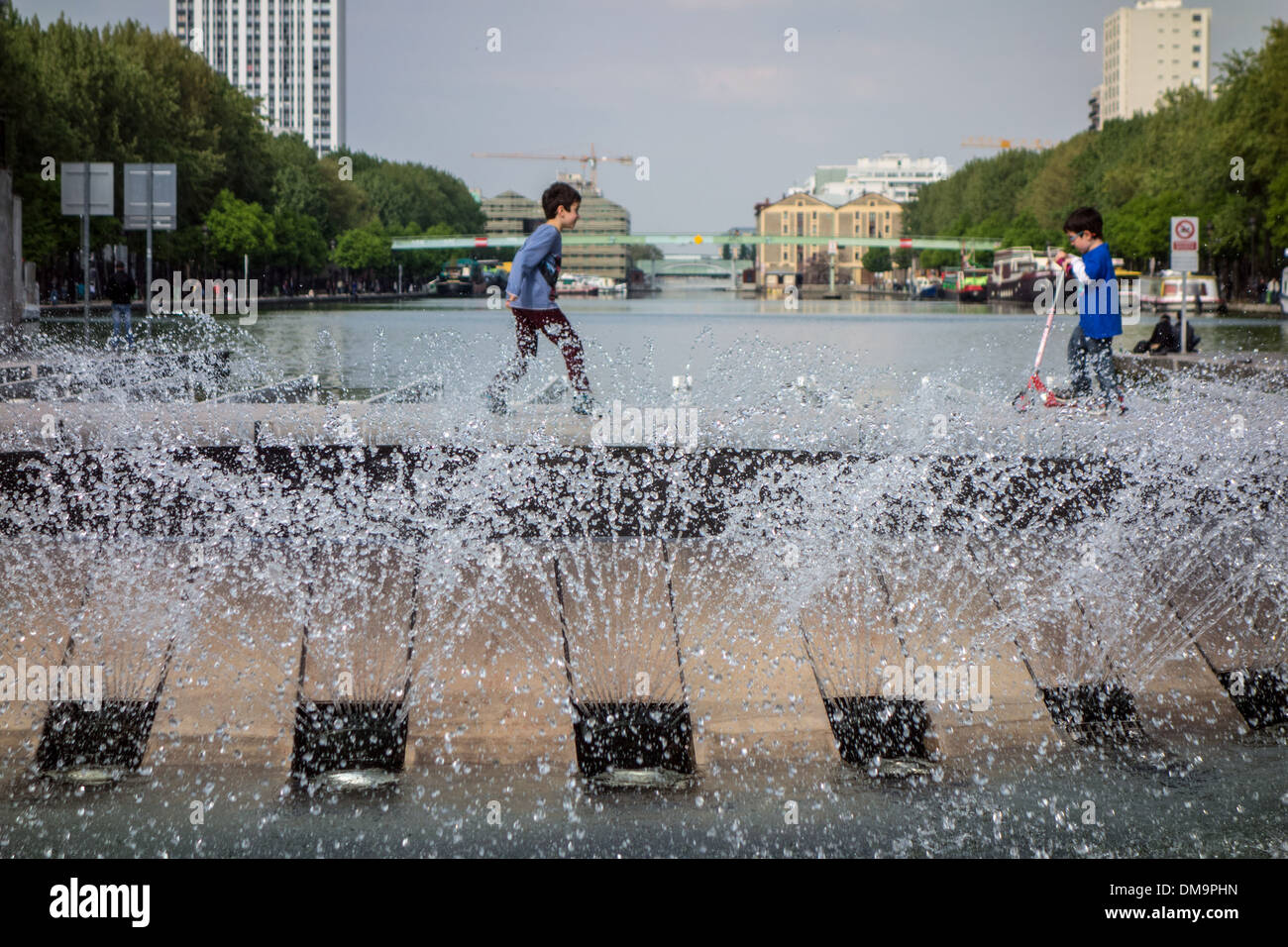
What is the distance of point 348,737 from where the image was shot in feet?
17.6

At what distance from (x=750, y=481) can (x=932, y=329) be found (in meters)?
35.3

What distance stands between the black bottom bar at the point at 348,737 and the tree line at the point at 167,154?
107 ft

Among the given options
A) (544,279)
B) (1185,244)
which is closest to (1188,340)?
(1185,244)

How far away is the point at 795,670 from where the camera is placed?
5633mm

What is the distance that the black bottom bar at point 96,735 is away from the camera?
5.27m

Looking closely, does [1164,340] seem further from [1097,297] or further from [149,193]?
[149,193]

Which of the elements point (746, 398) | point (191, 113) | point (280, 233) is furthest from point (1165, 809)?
point (280, 233)

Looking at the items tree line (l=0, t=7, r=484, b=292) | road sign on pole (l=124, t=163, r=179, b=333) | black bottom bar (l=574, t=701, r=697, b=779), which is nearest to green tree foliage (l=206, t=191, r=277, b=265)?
tree line (l=0, t=7, r=484, b=292)

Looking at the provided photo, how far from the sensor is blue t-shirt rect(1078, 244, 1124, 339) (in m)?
10.2

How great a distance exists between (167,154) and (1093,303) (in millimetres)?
50533

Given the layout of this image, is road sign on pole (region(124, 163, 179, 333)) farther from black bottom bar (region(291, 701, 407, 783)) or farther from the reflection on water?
black bottom bar (region(291, 701, 407, 783))

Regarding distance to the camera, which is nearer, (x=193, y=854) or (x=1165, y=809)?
(x=193, y=854)

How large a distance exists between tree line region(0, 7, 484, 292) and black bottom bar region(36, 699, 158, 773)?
32.3 metres
